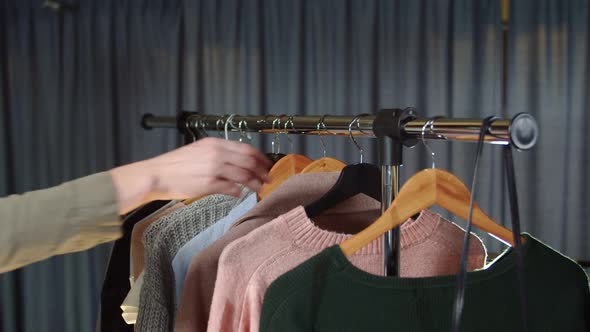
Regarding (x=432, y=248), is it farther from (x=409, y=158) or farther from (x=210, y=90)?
(x=210, y=90)

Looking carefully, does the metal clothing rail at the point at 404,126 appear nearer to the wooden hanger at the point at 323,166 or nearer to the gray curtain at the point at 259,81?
the wooden hanger at the point at 323,166

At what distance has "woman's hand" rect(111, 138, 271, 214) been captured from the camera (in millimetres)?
676

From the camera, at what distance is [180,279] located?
0.99 meters

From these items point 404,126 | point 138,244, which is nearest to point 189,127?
point 138,244

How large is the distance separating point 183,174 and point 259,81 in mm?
1881

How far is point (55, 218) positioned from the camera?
68cm

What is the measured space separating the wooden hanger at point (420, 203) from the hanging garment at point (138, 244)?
60cm

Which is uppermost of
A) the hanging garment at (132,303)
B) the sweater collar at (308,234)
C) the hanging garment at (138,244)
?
the sweater collar at (308,234)

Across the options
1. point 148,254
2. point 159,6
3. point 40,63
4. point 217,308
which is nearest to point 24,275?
point 40,63

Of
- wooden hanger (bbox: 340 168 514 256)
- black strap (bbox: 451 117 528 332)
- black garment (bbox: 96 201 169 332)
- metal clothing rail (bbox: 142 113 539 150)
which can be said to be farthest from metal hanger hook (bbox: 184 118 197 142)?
black strap (bbox: 451 117 528 332)

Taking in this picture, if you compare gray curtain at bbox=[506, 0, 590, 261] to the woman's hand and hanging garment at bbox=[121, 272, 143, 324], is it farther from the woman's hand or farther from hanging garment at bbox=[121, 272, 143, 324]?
the woman's hand

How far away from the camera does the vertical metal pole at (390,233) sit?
28.0 inches

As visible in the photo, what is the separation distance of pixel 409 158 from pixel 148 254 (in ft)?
5.16

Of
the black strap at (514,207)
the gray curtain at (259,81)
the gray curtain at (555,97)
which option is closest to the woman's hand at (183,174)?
the black strap at (514,207)
